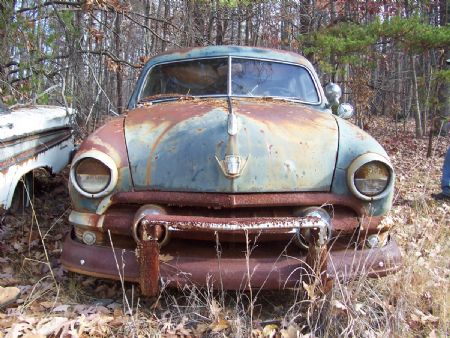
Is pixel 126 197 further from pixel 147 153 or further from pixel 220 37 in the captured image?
pixel 220 37

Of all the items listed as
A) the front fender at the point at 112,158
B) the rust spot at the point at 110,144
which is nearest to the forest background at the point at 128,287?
the front fender at the point at 112,158

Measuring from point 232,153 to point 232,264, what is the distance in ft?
2.13

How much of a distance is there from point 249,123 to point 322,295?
114 cm

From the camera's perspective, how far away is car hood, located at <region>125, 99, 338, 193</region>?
8.84 feet

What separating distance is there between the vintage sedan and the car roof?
1409 millimetres

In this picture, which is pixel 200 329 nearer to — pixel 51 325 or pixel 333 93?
pixel 51 325

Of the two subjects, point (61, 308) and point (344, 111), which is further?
point (344, 111)

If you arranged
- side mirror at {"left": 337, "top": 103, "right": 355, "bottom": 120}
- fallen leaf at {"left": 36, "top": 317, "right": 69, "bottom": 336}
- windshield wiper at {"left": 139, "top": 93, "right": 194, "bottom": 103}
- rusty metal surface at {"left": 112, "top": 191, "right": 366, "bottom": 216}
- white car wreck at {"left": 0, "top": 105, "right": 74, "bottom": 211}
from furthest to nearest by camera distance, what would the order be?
side mirror at {"left": 337, "top": 103, "right": 355, "bottom": 120} < windshield wiper at {"left": 139, "top": 93, "right": 194, "bottom": 103} < white car wreck at {"left": 0, "top": 105, "right": 74, "bottom": 211} < rusty metal surface at {"left": 112, "top": 191, "right": 366, "bottom": 216} < fallen leaf at {"left": 36, "top": 317, "right": 69, "bottom": 336}

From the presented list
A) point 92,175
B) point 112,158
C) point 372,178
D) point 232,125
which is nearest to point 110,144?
point 112,158

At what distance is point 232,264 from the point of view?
2.62m

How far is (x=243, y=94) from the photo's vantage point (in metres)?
3.92

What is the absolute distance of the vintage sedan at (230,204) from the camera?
2.56 meters

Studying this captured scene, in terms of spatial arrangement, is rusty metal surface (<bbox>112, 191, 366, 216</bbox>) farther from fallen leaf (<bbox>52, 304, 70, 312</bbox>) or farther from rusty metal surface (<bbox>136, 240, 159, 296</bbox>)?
fallen leaf (<bbox>52, 304, 70, 312</bbox>)

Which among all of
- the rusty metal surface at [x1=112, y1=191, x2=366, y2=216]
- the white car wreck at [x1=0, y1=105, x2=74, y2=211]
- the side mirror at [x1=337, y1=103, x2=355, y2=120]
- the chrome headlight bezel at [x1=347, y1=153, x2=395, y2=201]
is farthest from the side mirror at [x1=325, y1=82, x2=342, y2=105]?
the white car wreck at [x1=0, y1=105, x2=74, y2=211]
